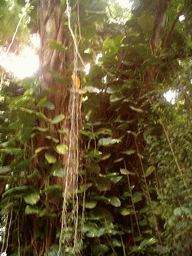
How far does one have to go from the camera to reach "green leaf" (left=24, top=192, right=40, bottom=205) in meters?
1.58

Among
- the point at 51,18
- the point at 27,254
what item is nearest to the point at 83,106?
the point at 51,18

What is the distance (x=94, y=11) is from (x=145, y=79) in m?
1.40

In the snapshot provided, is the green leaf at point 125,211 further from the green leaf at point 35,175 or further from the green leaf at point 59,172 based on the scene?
the green leaf at point 35,175

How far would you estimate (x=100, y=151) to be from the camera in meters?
2.10

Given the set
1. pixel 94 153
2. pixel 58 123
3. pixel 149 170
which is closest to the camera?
pixel 94 153

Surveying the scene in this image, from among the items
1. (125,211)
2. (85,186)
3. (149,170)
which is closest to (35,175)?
(85,186)

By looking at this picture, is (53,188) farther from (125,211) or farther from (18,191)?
(125,211)

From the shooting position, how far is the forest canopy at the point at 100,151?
1597 millimetres

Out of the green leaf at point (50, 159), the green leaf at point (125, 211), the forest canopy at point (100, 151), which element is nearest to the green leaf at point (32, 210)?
the forest canopy at point (100, 151)

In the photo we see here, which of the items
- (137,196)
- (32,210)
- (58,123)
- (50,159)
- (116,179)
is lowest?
(32,210)

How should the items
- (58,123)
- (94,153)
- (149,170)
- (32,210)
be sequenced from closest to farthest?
(32,210) < (94,153) < (149,170) < (58,123)

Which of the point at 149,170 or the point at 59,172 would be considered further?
the point at 149,170

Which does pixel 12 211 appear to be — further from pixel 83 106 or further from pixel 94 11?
pixel 94 11

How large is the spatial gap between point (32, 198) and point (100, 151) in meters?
0.80
